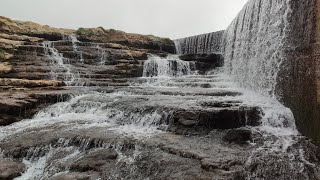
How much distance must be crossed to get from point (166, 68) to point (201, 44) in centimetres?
535

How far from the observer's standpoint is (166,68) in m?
20.3

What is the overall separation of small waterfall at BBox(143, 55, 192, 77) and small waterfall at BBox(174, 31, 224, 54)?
11.1ft

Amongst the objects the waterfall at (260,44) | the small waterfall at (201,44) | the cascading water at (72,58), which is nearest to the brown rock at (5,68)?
the cascading water at (72,58)

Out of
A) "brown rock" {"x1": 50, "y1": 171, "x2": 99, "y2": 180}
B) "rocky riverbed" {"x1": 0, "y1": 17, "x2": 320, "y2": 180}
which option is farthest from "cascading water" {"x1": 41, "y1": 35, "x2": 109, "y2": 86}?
"brown rock" {"x1": 50, "y1": 171, "x2": 99, "y2": 180}

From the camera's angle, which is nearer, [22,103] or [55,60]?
[22,103]

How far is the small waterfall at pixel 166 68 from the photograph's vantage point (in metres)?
20.0

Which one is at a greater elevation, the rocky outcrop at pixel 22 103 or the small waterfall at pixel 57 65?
the small waterfall at pixel 57 65

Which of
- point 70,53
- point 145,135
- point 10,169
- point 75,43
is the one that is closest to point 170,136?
point 145,135

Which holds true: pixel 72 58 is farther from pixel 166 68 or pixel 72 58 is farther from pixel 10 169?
pixel 10 169

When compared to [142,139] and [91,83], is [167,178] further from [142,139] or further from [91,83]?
[91,83]

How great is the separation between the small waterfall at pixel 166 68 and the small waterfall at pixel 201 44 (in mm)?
3374

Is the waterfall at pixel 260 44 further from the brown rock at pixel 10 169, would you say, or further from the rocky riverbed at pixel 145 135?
the brown rock at pixel 10 169

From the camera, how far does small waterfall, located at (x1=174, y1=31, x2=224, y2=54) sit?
23.3 metres

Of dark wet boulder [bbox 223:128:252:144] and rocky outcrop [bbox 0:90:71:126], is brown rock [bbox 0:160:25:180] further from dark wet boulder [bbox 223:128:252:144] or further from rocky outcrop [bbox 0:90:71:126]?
dark wet boulder [bbox 223:128:252:144]
